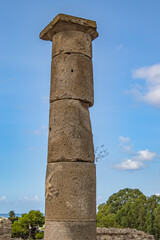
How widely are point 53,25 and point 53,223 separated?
4.52m

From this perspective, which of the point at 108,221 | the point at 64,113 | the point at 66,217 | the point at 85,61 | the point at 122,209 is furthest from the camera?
the point at 122,209

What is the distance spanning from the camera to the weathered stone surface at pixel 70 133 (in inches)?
258

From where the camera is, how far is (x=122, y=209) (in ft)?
123

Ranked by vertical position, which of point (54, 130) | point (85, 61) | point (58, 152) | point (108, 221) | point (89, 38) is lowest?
point (108, 221)

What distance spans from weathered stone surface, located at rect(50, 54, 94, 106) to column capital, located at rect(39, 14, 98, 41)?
0.70m

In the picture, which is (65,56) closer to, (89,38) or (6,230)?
(89,38)

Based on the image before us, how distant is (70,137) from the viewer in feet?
21.7

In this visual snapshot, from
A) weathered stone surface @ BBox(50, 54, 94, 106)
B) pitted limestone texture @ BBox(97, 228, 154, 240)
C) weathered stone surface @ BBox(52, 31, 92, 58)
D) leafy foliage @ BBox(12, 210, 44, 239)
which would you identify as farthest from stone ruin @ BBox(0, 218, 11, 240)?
weathered stone surface @ BBox(52, 31, 92, 58)

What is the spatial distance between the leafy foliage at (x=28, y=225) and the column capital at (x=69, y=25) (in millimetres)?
17879

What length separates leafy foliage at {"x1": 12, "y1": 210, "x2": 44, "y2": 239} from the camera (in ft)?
73.0

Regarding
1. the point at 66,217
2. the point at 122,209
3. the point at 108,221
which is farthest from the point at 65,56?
the point at 122,209

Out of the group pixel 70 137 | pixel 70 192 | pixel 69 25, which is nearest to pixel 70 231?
pixel 70 192

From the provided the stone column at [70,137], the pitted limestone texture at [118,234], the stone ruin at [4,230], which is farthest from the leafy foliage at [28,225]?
the stone column at [70,137]

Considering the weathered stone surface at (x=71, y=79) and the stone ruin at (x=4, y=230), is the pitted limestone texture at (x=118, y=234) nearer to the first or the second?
the stone ruin at (x=4, y=230)
